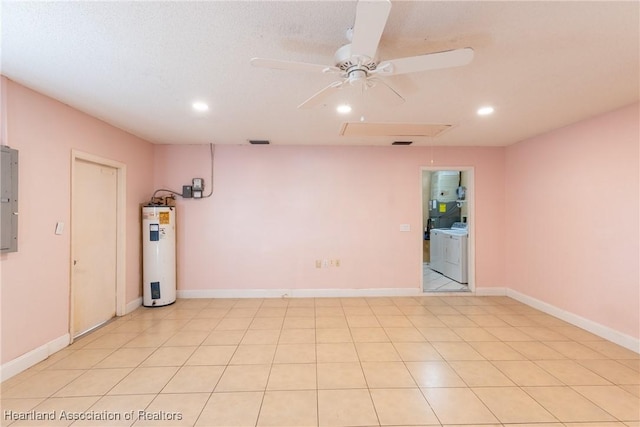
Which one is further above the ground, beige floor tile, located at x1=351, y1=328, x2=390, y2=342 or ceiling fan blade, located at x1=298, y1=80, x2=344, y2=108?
ceiling fan blade, located at x1=298, y1=80, x2=344, y2=108

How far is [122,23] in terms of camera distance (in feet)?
5.64

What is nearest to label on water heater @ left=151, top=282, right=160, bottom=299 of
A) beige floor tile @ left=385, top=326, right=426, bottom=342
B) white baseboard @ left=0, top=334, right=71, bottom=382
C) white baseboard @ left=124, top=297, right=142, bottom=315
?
white baseboard @ left=124, top=297, right=142, bottom=315

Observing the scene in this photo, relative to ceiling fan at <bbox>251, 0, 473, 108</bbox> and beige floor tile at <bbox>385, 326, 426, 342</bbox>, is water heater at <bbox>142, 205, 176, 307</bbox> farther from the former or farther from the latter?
ceiling fan at <bbox>251, 0, 473, 108</bbox>

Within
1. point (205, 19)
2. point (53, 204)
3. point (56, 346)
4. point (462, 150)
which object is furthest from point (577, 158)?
point (56, 346)

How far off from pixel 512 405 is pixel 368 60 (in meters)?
2.55

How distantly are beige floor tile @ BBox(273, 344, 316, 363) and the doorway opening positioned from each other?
2.78 metres

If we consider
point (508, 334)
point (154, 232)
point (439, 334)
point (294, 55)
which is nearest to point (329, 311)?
point (439, 334)

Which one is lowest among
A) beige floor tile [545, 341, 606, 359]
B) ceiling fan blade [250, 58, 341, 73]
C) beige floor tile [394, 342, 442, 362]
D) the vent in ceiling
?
beige floor tile [394, 342, 442, 362]

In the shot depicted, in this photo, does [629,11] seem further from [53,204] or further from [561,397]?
[53,204]

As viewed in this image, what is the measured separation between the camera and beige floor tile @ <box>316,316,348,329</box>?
3586 mm

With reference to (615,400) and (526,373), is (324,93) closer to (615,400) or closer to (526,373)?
(526,373)

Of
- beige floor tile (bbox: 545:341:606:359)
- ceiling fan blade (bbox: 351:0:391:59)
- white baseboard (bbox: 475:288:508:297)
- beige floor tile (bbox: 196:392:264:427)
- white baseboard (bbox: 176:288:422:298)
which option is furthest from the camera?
white baseboard (bbox: 475:288:508:297)

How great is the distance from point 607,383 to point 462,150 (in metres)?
3.52

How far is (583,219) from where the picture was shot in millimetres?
3496
